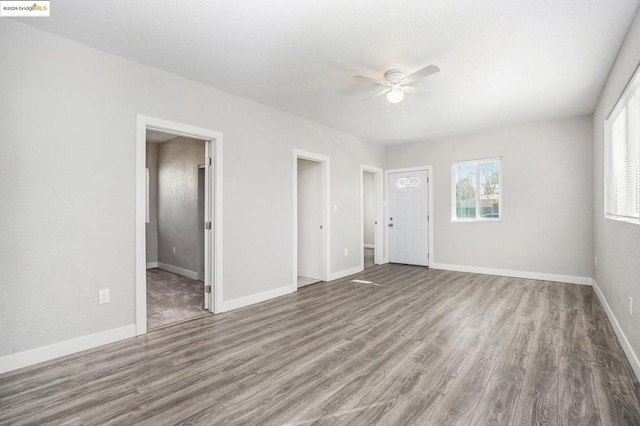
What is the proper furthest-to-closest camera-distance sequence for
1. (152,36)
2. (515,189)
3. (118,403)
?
1. (515,189)
2. (152,36)
3. (118,403)

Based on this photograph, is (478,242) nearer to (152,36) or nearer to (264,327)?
(264,327)

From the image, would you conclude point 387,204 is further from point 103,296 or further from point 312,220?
point 103,296

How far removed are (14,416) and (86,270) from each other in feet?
3.78

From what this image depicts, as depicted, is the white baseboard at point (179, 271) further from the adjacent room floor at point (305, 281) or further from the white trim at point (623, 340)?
the white trim at point (623, 340)

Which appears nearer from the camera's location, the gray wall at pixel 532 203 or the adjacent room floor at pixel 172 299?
the adjacent room floor at pixel 172 299

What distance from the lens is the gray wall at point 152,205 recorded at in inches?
252

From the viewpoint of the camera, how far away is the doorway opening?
17.2 ft

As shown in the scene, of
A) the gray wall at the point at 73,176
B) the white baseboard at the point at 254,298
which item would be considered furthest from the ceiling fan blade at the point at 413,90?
the white baseboard at the point at 254,298

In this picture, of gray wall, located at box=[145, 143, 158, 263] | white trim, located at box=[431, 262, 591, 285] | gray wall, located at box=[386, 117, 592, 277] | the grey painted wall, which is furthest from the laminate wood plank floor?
the grey painted wall

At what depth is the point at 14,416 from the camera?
Answer: 1764mm

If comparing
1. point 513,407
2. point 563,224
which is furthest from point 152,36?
point 563,224

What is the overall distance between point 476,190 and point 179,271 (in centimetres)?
591

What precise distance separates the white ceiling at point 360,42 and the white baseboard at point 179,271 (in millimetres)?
3343

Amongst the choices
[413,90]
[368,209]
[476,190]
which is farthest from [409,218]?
[413,90]
